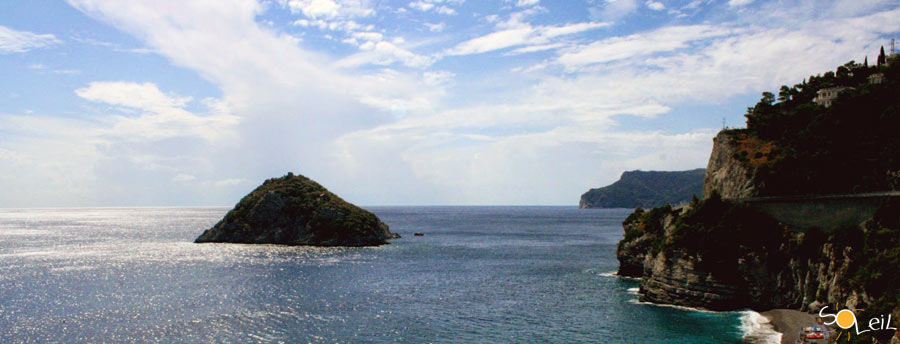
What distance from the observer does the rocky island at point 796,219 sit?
47562 millimetres

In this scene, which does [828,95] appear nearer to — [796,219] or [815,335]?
[796,219]

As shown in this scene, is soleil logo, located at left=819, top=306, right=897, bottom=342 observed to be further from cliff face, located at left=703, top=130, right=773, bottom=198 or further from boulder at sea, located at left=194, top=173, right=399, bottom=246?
boulder at sea, located at left=194, top=173, right=399, bottom=246

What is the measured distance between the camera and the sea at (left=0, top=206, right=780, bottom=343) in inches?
1884

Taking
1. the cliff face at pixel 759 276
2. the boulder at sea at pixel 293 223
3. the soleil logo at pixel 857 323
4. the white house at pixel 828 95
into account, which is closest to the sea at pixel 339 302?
the cliff face at pixel 759 276

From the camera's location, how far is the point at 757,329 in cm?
4684

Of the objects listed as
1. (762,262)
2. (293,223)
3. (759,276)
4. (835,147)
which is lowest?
(759,276)

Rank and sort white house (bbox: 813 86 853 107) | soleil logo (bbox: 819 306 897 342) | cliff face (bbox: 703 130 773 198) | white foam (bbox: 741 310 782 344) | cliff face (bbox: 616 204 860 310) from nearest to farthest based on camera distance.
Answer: soleil logo (bbox: 819 306 897 342) → white foam (bbox: 741 310 782 344) → cliff face (bbox: 616 204 860 310) → cliff face (bbox: 703 130 773 198) → white house (bbox: 813 86 853 107)

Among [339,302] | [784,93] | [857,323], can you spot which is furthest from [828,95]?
[339,302]

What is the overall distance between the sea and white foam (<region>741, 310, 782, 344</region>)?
0.16 metres

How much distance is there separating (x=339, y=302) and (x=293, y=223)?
78.8m

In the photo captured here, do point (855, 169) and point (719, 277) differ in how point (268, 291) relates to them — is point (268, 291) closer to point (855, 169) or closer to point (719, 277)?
point (719, 277)

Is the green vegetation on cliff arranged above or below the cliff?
above

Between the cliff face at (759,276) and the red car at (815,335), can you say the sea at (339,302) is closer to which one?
the cliff face at (759,276)

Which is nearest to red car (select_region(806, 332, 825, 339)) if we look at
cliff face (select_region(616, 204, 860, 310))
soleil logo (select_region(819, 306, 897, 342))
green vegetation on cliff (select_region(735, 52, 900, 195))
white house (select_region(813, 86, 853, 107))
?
soleil logo (select_region(819, 306, 897, 342))
